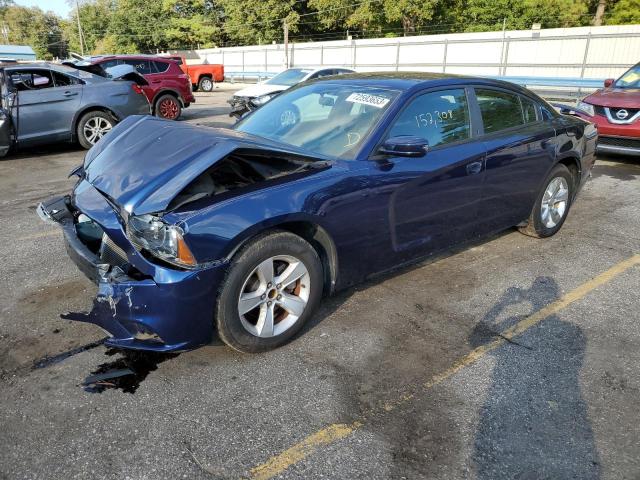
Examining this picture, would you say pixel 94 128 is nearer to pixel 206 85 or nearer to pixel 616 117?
pixel 616 117

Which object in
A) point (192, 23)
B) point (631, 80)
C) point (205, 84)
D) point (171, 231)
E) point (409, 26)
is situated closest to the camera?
point (171, 231)

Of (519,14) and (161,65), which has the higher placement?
(519,14)

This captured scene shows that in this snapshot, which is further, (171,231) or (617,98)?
(617,98)

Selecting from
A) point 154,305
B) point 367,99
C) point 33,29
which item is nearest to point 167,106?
point 367,99

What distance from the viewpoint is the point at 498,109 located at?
14.7ft

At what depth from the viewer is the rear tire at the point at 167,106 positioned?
13.2 m

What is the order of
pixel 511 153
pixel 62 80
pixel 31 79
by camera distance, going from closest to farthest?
pixel 511 153
pixel 31 79
pixel 62 80

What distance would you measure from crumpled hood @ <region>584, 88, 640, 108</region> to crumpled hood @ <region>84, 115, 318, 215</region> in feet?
23.9

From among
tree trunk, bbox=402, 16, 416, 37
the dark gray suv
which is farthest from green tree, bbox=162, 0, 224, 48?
the dark gray suv

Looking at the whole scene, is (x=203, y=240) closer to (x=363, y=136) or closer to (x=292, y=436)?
(x=292, y=436)

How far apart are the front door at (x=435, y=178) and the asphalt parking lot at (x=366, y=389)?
47cm

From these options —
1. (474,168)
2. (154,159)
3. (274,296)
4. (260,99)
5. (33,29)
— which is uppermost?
(33,29)

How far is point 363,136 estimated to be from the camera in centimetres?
355

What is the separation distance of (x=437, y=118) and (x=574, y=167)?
230 centimetres
